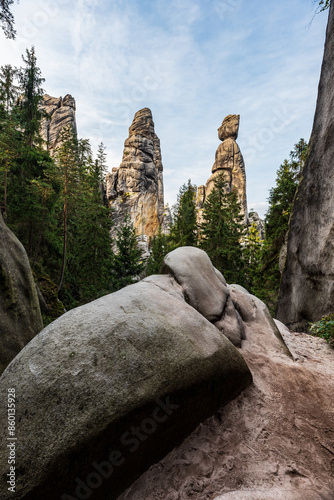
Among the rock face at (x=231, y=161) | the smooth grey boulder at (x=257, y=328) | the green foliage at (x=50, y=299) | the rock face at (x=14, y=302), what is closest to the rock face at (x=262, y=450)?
the smooth grey boulder at (x=257, y=328)

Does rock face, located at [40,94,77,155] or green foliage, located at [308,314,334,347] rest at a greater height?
rock face, located at [40,94,77,155]

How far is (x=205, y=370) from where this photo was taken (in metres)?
2.78

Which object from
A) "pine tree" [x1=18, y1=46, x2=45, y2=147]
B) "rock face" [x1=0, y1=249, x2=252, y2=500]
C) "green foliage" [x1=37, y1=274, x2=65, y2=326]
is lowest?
"green foliage" [x1=37, y1=274, x2=65, y2=326]

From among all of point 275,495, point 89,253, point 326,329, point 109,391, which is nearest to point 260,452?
point 275,495

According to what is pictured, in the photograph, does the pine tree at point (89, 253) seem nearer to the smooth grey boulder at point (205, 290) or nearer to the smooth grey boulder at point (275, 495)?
the smooth grey boulder at point (205, 290)

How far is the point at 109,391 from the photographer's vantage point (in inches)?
86.9

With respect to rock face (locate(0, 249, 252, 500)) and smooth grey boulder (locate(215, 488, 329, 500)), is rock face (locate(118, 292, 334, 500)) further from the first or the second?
rock face (locate(0, 249, 252, 500))

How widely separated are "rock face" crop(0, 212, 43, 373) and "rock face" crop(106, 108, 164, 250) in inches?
1447

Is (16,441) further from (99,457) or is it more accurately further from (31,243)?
(31,243)

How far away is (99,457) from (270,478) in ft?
5.14

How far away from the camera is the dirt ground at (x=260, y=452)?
A: 82.1 inches

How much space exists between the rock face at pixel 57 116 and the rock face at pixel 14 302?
1810 inches

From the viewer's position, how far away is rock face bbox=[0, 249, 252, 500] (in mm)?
1920

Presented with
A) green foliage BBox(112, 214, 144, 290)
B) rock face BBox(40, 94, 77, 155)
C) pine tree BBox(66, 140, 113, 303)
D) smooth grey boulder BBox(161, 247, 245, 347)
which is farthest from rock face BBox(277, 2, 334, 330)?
rock face BBox(40, 94, 77, 155)
